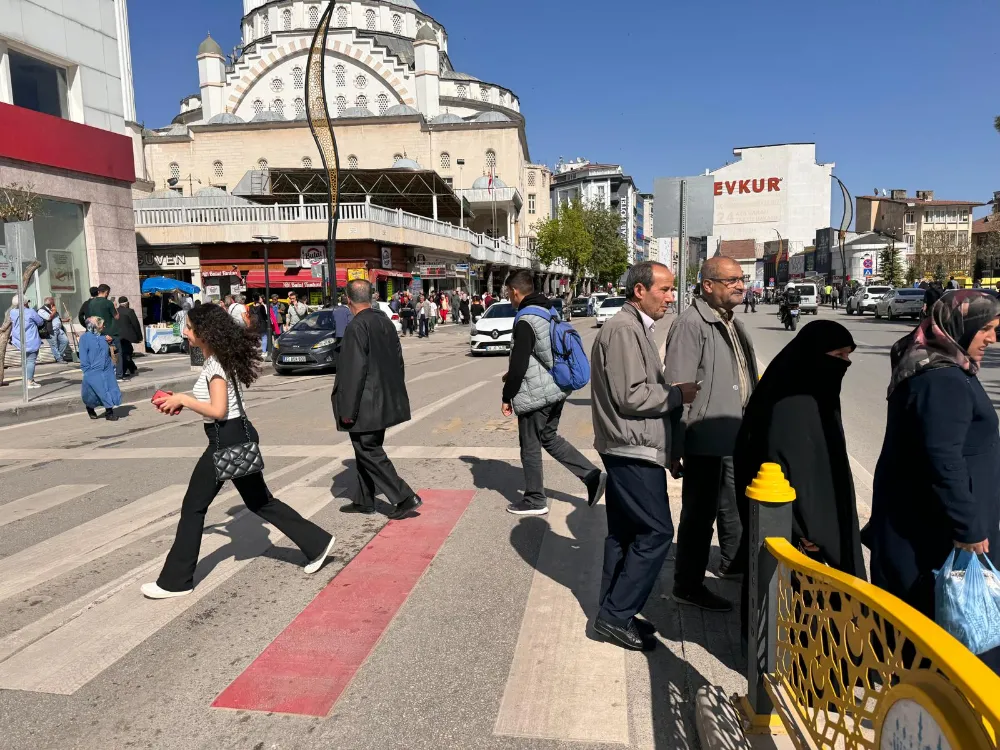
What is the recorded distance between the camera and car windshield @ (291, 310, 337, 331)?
17.0m

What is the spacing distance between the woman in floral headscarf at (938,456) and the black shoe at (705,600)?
3.93ft

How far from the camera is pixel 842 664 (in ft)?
6.03

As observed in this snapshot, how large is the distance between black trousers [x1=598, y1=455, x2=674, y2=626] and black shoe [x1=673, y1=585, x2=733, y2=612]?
0.62 meters

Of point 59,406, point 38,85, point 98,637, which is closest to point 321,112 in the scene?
point 38,85

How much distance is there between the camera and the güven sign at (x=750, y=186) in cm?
10794

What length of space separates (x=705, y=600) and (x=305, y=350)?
13663 mm

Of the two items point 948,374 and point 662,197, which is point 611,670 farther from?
point 662,197

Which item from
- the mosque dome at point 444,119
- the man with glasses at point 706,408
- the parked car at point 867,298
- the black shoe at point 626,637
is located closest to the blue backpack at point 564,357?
the man with glasses at point 706,408

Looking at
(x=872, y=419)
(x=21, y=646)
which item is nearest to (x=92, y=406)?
(x=21, y=646)

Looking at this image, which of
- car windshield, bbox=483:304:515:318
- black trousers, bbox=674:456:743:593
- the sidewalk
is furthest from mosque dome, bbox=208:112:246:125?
black trousers, bbox=674:456:743:593

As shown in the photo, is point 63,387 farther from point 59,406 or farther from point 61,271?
point 61,271

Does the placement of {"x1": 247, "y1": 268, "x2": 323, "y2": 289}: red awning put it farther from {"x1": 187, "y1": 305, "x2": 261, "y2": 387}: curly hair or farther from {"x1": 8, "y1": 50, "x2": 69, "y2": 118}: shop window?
{"x1": 187, "y1": 305, "x2": 261, "y2": 387}: curly hair

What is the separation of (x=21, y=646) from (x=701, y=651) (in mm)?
3306

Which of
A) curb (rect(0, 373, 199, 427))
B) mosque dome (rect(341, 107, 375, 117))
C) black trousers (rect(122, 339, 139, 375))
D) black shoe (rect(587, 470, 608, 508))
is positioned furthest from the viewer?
mosque dome (rect(341, 107, 375, 117))
